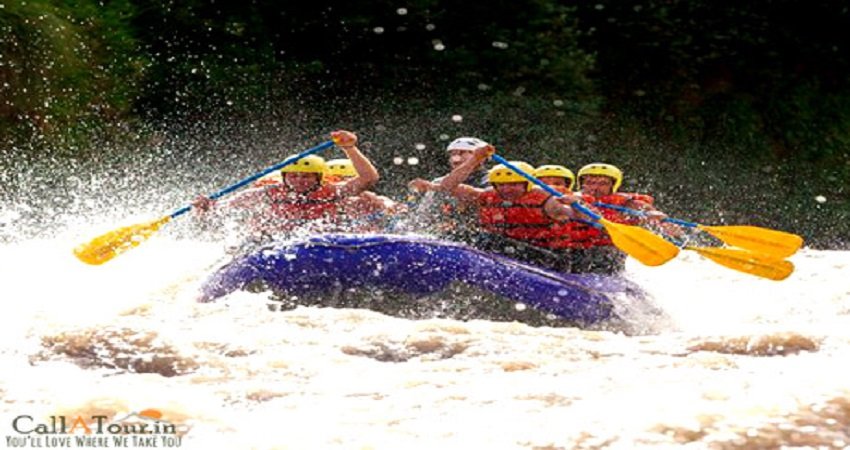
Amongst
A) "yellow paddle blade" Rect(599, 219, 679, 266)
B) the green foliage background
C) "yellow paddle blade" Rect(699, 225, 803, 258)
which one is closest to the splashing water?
"yellow paddle blade" Rect(599, 219, 679, 266)

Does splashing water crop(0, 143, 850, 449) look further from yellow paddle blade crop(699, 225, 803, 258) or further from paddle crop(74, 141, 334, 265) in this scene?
yellow paddle blade crop(699, 225, 803, 258)

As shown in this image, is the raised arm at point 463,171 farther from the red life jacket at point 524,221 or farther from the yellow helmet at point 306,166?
the yellow helmet at point 306,166

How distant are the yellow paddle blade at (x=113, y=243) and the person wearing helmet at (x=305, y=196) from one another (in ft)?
1.03

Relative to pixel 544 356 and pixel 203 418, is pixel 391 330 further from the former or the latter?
pixel 203 418

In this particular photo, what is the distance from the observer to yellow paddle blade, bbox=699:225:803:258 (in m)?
6.62

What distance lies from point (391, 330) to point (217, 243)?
4.06 metres

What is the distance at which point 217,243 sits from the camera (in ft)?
29.7

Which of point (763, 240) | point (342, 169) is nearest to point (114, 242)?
point (342, 169)

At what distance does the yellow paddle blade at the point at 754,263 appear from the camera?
21.2 ft

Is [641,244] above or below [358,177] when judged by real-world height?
below

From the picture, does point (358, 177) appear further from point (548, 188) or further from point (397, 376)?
point (397, 376)

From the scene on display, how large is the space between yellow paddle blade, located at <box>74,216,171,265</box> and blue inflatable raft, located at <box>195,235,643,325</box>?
70 centimetres

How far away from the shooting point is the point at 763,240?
6.72 m

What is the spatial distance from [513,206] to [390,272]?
1187 millimetres
